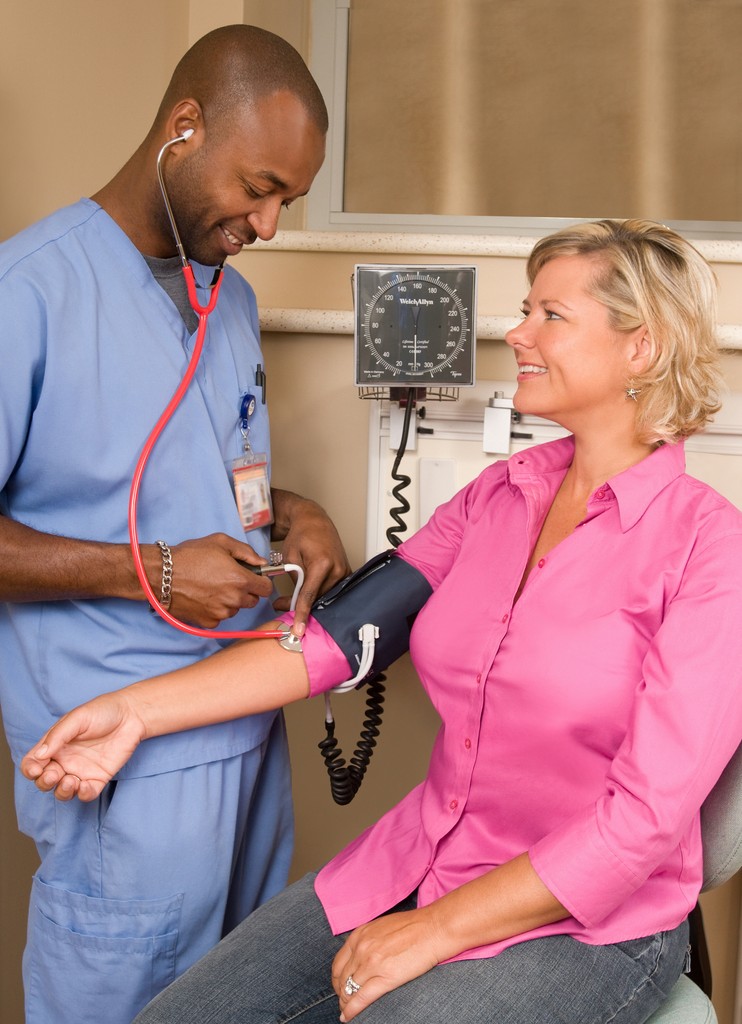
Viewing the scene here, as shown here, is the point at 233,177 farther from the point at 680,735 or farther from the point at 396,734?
the point at 396,734

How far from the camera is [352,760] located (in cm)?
163

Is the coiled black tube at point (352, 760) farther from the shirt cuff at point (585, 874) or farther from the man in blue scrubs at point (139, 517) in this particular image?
the shirt cuff at point (585, 874)

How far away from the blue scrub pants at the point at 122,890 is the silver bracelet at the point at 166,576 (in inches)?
9.6

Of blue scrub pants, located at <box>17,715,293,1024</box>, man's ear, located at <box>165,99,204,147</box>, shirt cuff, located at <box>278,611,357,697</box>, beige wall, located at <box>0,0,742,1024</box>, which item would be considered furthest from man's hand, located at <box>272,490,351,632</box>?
man's ear, located at <box>165,99,204,147</box>

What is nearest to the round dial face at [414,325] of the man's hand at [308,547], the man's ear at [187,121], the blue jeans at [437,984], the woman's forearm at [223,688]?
the man's hand at [308,547]

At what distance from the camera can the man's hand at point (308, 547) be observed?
1411mm

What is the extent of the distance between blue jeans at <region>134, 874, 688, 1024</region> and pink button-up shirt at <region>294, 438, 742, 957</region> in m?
0.02

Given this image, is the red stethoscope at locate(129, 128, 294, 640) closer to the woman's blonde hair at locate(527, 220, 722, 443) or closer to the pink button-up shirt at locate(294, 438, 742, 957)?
the pink button-up shirt at locate(294, 438, 742, 957)

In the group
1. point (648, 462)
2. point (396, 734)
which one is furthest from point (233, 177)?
point (396, 734)

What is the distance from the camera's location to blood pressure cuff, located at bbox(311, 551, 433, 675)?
4.67 ft

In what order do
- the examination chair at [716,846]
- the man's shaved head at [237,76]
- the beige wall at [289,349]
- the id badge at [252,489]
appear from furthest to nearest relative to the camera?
the beige wall at [289,349] < the id badge at [252,489] < the man's shaved head at [237,76] < the examination chair at [716,846]

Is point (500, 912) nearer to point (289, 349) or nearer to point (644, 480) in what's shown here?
point (644, 480)

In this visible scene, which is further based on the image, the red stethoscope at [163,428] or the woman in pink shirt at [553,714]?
the red stethoscope at [163,428]

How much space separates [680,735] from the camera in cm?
108
